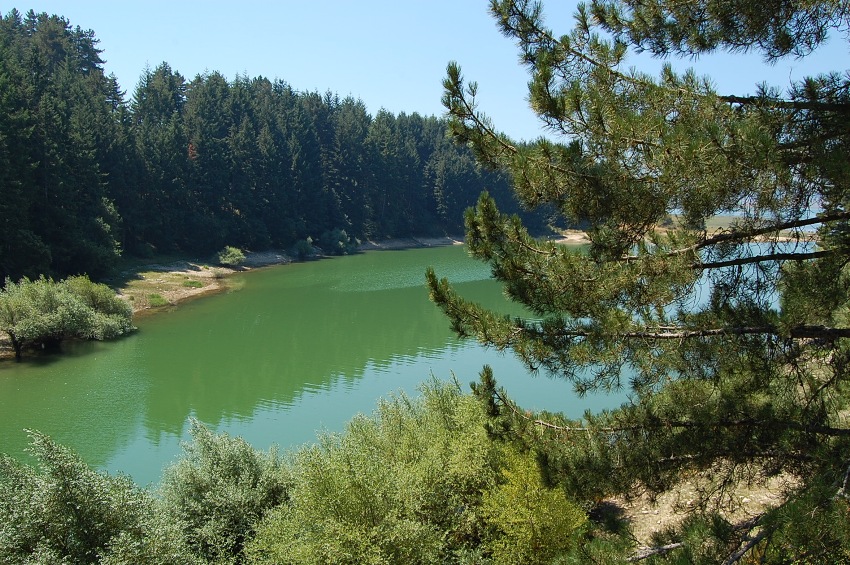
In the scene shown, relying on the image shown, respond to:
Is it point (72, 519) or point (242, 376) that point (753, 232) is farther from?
point (242, 376)

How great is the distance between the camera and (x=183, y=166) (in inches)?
2153

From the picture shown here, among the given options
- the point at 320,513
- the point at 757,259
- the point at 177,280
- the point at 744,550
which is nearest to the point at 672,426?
the point at 744,550

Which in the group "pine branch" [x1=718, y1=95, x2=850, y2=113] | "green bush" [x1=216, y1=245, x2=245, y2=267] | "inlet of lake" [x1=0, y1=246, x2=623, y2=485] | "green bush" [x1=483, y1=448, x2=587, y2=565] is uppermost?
"pine branch" [x1=718, y1=95, x2=850, y2=113]

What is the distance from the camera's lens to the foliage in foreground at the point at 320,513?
8.77 m

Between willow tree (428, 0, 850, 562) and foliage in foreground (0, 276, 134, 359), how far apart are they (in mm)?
25001

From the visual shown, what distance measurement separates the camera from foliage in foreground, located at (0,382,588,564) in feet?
28.8

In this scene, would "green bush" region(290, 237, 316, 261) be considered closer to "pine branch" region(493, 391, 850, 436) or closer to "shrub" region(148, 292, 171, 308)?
"shrub" region(148, 292, 171, 308)

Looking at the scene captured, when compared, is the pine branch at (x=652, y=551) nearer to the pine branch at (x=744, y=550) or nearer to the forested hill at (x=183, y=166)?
the pine branch at (x=744, y=550)

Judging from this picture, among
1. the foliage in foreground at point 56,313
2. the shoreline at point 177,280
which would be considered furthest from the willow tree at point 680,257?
the shoreline at point 177,280

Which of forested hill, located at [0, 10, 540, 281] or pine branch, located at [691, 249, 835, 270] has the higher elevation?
forested hill, located at [0, 10, 540, 281]

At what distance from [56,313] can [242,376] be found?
8599 mm

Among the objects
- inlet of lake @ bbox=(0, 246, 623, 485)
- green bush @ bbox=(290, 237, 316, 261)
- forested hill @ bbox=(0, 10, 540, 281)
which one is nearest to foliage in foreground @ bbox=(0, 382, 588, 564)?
inlet of lake @ bbox=(0, 246, 623, 485)

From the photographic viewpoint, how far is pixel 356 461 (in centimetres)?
970

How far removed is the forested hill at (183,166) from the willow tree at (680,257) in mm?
27565
